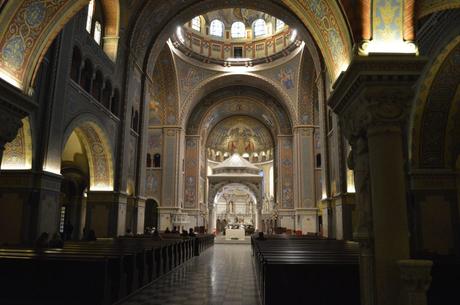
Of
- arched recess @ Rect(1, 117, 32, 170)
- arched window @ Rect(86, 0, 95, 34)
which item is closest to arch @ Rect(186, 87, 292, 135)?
arched window @ Rect(86, 0, 95, 34)

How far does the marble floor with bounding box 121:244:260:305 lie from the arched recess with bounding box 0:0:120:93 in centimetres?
546

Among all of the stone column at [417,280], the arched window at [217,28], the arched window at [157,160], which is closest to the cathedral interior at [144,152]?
the stone column at [417,280]

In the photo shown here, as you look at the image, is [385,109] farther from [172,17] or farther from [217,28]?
[217,28]

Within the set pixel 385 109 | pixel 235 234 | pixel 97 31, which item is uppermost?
pixel 97 31

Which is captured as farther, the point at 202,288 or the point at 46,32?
the point at 46,32

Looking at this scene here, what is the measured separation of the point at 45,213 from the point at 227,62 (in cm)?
2035

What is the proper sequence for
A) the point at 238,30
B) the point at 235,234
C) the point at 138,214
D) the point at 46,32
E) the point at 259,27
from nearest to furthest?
the point at 46,32 < the point at 138,214 < the point at 259,27 < the point at 238,30 < the point at 235,234

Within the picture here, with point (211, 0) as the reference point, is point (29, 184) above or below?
below

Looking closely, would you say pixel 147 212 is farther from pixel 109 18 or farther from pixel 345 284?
pixel 345 284

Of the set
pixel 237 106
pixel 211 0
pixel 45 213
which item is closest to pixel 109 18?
pixel 211 0

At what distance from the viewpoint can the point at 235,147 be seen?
40.0m

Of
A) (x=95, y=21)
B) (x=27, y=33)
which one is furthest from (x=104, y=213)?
(x=27, y=33)

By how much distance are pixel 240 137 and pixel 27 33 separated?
31.9 m

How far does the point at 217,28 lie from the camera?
2920 cm
